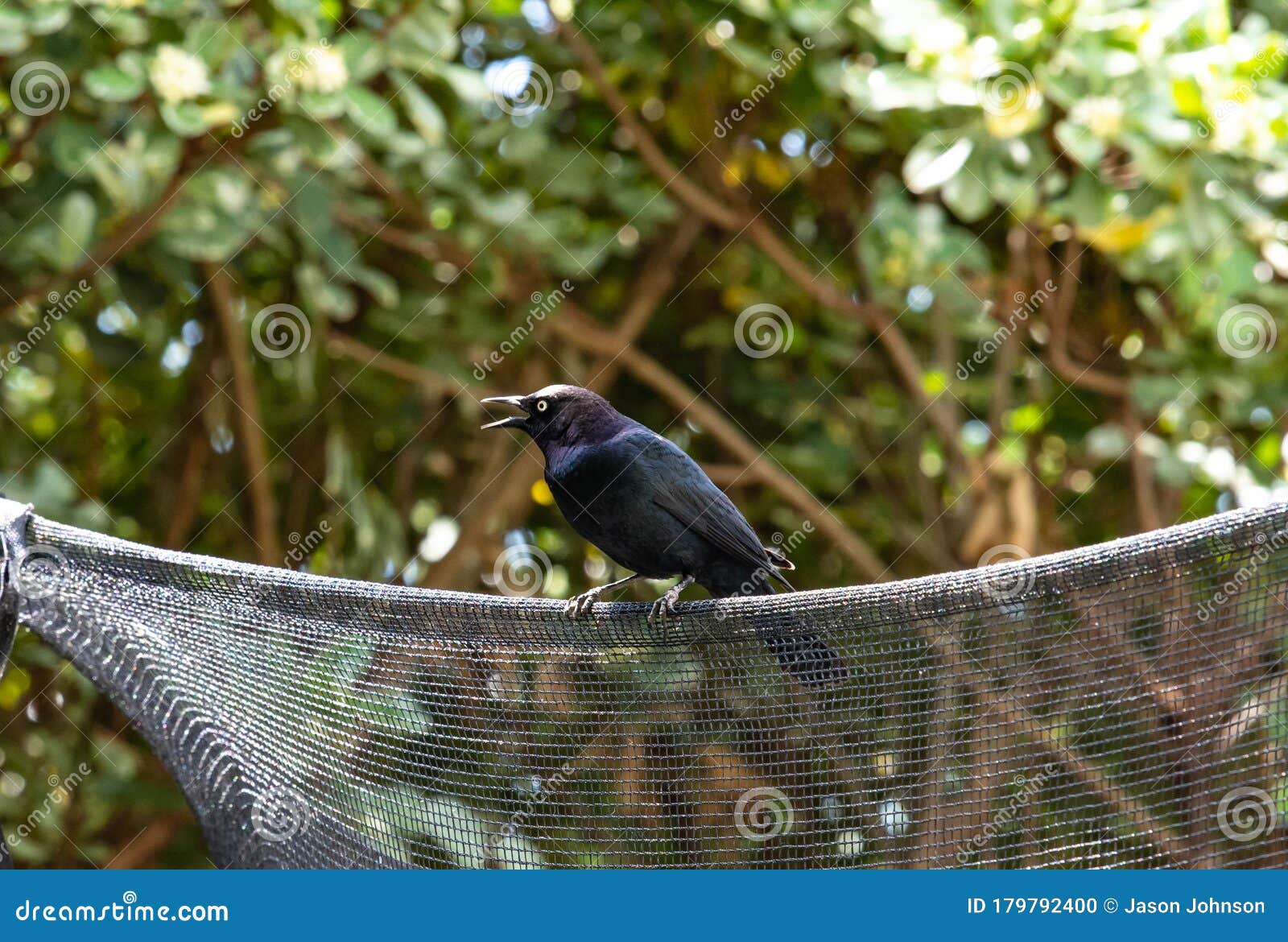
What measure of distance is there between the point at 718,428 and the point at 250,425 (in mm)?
1725

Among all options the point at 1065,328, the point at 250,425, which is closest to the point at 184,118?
the point at 250,425

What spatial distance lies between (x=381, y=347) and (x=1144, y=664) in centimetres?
318

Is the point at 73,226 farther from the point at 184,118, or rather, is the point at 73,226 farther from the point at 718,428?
the point at 718,428

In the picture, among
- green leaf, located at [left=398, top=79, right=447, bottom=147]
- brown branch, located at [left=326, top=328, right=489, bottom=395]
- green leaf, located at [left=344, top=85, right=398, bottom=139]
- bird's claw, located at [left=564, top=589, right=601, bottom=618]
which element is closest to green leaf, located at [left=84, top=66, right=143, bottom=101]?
green leaf, located at [left=344, top=85, right=398, bottom=139]

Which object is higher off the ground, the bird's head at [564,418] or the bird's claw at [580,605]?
the bird's claw at [580,605]

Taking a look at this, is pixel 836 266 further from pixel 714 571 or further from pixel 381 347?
pixel 714 571

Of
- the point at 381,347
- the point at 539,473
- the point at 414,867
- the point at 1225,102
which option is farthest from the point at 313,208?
the point at 1225,102

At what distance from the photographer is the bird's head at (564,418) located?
3.16 m

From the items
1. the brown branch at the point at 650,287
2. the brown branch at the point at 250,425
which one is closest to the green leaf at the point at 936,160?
the brown branch at the point at 650,287

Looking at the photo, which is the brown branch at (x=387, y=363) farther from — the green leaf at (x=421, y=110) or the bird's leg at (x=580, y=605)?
the bird's leg at (x=580, y=605)

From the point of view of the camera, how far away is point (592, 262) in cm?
457

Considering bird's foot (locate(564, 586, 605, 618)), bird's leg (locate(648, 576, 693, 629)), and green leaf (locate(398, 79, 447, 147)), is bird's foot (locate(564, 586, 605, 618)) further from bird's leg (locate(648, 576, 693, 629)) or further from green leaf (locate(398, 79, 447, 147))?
green leaf (locate(398, 79, 447, 147))

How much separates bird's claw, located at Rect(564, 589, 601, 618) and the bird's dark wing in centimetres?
32

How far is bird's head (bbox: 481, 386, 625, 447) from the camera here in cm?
316
